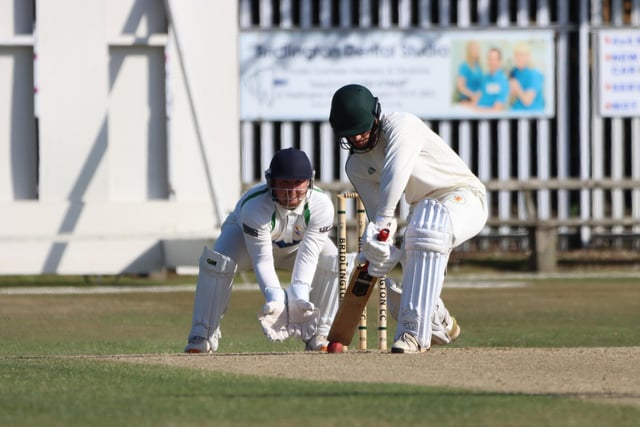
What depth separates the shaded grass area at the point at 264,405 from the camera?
6285 millimetres

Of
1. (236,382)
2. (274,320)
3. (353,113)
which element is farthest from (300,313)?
(236,382)

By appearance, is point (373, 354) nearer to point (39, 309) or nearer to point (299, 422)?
point (299, 422)

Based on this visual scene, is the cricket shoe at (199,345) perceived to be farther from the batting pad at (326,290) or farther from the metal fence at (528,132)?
the metal fence at (528,132)

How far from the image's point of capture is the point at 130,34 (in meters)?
20.8

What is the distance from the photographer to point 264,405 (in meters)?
6.73

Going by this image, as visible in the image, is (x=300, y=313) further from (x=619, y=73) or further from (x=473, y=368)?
(x=619, y=73)

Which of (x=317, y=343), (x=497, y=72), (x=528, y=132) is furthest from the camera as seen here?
(x=528, y=132)

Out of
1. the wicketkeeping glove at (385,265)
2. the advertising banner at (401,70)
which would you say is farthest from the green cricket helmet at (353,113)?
the advertising banner at (401,70)

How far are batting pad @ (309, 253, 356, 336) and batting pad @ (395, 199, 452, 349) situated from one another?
1.62m

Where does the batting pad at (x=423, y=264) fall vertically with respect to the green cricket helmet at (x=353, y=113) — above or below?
below

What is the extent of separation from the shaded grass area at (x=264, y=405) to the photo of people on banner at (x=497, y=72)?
15.6 metres

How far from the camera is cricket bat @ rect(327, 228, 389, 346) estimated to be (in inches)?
381

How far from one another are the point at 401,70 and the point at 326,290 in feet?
41.0

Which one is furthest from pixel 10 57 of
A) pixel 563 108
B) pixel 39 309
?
pixel 563 108
